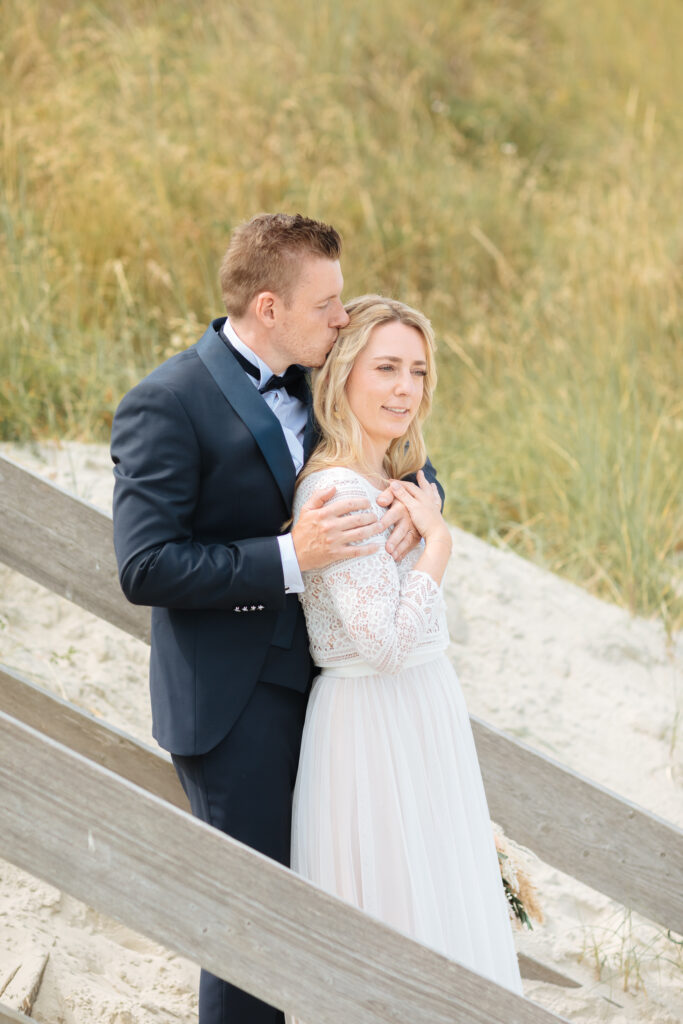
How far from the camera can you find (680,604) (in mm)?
4867

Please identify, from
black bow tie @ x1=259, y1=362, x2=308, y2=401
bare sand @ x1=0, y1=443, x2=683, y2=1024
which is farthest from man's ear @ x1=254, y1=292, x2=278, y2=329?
bare sand @ x1=0, y1=443, x2=683, y2=1024

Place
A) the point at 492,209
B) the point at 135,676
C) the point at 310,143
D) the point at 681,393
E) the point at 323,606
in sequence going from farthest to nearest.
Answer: the point at 492,209, the point at 310,143, the point at 681,393, the point at 135,676, the point at 323,606

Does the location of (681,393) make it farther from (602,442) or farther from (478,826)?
(478,826)

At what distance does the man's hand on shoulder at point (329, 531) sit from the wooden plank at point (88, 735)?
675 millimetres

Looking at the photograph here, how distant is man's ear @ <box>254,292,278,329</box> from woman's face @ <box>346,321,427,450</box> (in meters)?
0.21

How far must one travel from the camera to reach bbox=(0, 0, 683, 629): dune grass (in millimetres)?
5121

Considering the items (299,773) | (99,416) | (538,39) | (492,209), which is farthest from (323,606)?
(538,39)

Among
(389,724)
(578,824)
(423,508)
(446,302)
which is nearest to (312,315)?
(423,508)

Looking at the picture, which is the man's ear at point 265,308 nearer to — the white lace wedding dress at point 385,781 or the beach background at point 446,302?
the white lace wedding dress at point 385,781

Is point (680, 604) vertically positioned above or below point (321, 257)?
below

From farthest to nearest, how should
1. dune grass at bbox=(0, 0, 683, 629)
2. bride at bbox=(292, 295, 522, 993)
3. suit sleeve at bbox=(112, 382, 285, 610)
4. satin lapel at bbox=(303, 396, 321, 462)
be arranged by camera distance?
dune grass at bbox=(0, 0, 683, 629) < satin lapel at bbox=(303, 396, 321, 462) < bride at bbox=(292, 295, 522, 993) < suit sleeve at bbox=(112, 382, 285, 610)

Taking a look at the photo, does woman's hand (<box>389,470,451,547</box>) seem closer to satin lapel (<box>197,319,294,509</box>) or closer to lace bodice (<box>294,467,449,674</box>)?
lace bodice (<box>294,467,449,674</box>)

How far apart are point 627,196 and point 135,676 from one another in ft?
16.5

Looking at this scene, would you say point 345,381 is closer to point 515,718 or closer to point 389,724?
point 389,724
